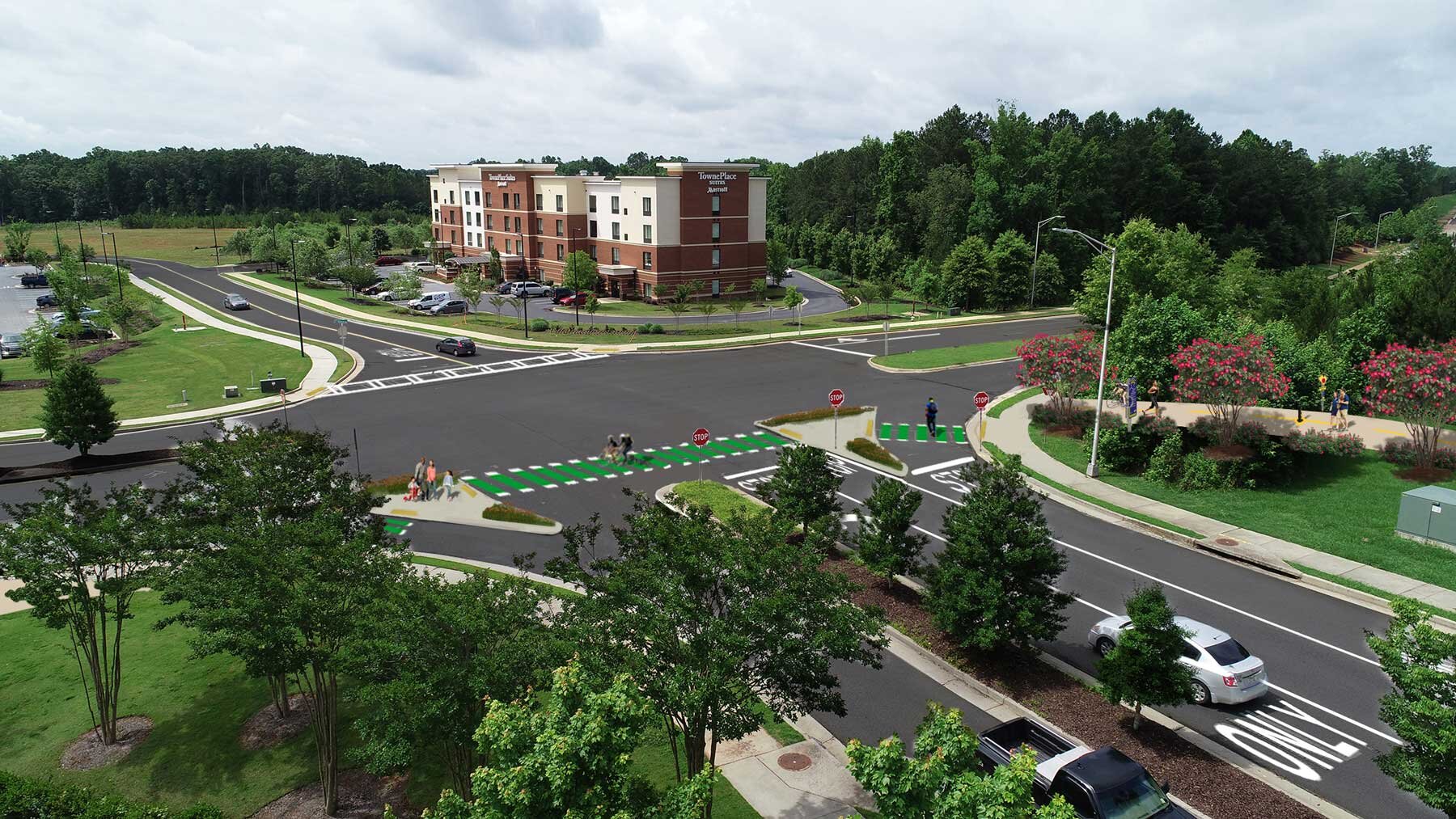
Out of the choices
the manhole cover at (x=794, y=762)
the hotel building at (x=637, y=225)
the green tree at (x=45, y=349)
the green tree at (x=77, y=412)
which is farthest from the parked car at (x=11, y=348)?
the manhole cover at (x=794, y=762)

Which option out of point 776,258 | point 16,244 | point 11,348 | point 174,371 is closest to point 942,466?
point 174,371

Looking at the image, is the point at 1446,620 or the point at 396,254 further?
the point at 396,254

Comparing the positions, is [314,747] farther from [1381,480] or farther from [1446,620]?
[1381,480]

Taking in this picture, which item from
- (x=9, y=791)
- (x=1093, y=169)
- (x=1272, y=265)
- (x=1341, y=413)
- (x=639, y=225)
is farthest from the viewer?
(x=1272, y=265)

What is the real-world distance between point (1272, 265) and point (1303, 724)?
4223 inches

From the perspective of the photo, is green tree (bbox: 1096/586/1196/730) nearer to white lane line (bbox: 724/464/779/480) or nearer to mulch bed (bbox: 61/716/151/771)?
white lane line (bbox: 724/464/779/480)

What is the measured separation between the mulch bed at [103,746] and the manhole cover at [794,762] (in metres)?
12.0

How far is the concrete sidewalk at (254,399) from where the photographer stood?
125 feet

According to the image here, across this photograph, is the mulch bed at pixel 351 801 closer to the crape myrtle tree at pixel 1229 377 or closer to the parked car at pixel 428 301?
the crape myrtle tree at pixel 1229 377

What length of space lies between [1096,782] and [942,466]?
1998cm

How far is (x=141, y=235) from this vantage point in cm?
14900

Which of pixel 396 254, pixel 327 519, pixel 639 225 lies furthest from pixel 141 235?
pixel 327 519

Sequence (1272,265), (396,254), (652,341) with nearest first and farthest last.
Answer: (652,341)
(1272,265)
(396,254)

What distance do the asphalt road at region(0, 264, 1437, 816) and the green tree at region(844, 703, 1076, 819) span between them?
779 centimetres
